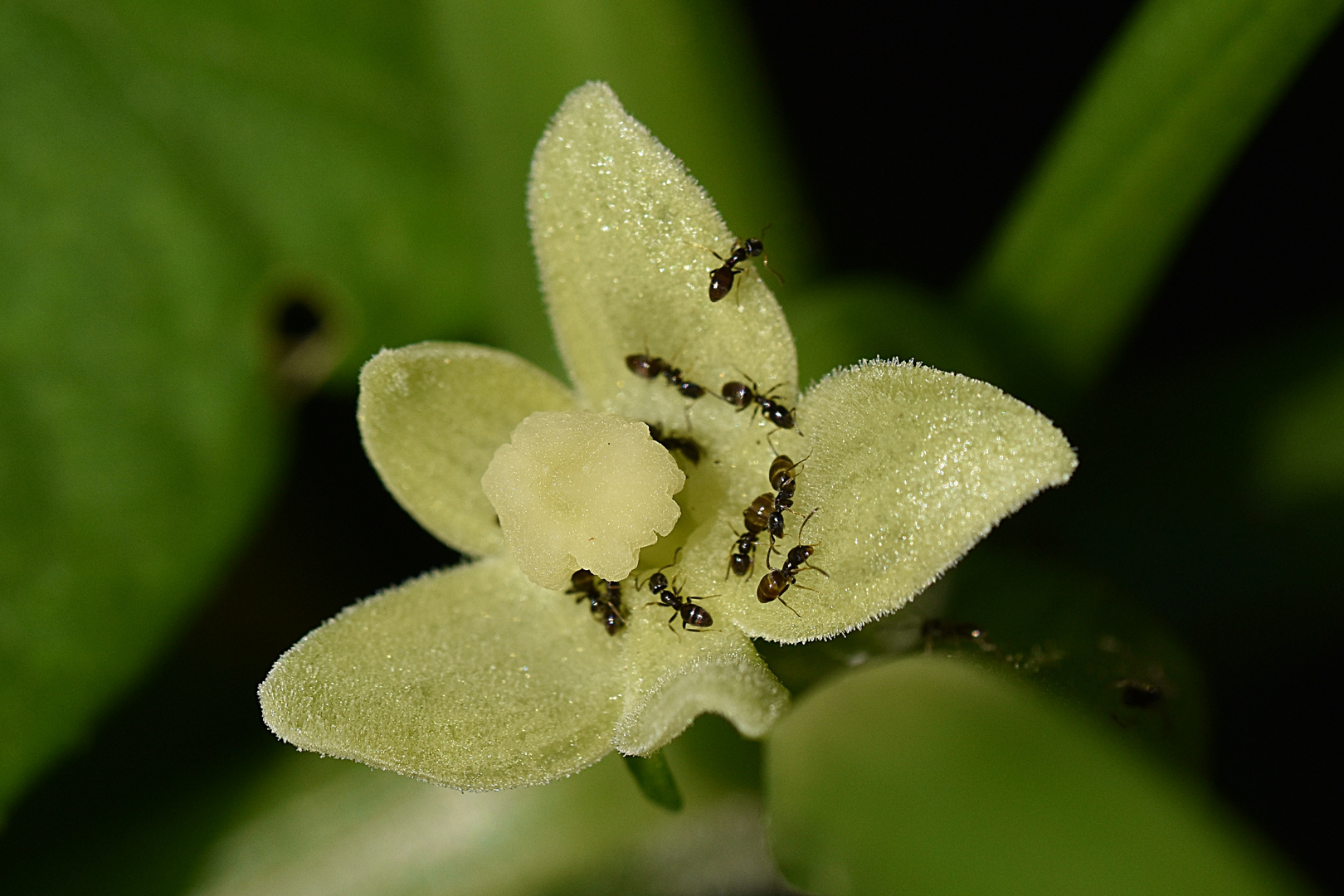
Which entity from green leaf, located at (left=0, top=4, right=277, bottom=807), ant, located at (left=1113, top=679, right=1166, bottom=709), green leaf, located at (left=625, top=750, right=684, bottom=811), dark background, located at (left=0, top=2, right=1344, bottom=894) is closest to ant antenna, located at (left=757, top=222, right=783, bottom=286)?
dark background, located at (left=0, top=2, right=1344, bottom=894)

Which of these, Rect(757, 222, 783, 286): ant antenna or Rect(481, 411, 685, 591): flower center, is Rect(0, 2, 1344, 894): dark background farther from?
Rect(481, 411, 685, 591): flower center

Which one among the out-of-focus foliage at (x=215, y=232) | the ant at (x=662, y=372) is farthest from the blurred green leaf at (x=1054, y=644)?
the out-of-focus foliage at (x=215, y=232)

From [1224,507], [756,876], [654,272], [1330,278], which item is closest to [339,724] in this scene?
[654,272]

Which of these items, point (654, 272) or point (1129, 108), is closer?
point (654, 272)

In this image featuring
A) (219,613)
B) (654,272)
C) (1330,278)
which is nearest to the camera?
(654,272)

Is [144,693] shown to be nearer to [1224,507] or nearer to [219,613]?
[219,613]

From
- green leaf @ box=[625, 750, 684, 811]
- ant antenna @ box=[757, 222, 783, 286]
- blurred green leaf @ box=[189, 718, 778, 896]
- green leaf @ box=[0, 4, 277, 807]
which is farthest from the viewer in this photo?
green leaf @ box=[0, 4, 277, 807]

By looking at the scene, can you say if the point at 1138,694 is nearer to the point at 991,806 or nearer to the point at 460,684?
the point at 991,806

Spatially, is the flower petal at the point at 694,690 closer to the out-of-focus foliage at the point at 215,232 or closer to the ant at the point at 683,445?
the ant at the point at 683,445
